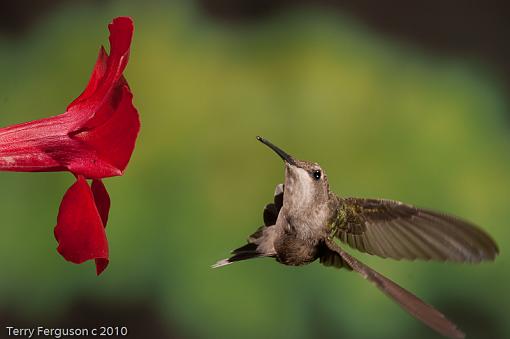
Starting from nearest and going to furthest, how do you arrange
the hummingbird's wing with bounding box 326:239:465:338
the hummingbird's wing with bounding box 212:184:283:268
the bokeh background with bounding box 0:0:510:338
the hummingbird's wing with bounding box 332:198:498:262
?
the hummingbird's wing with bounding box 326:239:465:338, the hummingbird's wing with bounding box 332:198:498:262, the hummingbird's wing with bounding box 212:184:283:268, the bokeh background with bounding box 0:0:510:338

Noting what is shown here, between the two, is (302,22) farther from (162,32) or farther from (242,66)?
(162,32)

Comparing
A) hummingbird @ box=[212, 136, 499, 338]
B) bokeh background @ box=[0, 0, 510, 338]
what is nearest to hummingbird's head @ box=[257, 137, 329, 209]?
hummingbird @ box=[212, 136, 499, 338]

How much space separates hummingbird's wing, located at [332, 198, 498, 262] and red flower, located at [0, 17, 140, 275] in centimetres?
27

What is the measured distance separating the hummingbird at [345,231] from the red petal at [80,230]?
0.55ft

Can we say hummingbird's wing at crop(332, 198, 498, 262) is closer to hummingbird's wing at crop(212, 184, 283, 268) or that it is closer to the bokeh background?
hummingbird's wing at crop(212, 184, 283, 268)

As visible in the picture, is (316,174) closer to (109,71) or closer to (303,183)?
(303,183)

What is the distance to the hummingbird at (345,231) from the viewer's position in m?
0.59

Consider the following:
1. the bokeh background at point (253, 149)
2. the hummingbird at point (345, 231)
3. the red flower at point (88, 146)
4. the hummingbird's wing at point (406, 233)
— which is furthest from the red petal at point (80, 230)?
the bokeh background at point (253, 149)

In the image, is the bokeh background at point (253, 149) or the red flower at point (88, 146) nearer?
the red flower at point (88, 146)

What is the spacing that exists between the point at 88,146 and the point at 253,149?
3.11 feet

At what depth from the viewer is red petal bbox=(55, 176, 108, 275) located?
0.56 metres

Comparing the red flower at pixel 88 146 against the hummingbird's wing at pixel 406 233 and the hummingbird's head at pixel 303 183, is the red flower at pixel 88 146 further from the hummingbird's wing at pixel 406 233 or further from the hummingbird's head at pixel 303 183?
the hummingbird's wing at pixel 406 233

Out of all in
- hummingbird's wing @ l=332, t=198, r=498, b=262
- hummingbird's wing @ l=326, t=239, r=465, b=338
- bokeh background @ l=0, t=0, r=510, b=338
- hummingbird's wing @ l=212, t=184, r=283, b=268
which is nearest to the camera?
hummingbird's wing @ l=326, t=239, r=465, b=338

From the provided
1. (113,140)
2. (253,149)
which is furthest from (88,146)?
(253,149)
